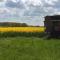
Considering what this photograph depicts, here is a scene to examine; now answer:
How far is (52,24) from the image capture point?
115 feet

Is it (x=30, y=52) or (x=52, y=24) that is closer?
(x=30, y=52)

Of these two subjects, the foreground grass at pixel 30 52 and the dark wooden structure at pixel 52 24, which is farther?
the dark wooden structure at pixel 52 24

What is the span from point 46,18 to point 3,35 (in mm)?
6875

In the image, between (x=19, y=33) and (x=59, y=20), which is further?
(x=19, y=33)

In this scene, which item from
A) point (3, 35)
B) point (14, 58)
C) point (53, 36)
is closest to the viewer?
point (14, 58)

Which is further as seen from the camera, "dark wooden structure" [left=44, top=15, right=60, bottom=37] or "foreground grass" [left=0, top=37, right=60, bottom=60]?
"dark wooden structure" [left=44, top=15, right=60, bottom=37]

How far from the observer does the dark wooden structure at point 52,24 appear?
113 feet

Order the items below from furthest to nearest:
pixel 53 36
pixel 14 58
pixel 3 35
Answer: pixel 3 35, pixel 53 36, pixel 14 58

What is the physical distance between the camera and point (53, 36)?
34156mm

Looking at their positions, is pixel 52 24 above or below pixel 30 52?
below

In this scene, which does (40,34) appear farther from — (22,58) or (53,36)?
(22,58)

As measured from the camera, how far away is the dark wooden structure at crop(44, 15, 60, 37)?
34.6 meters

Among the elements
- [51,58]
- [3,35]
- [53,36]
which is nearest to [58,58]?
[51,58]

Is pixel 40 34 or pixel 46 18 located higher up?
pixel 46 18
